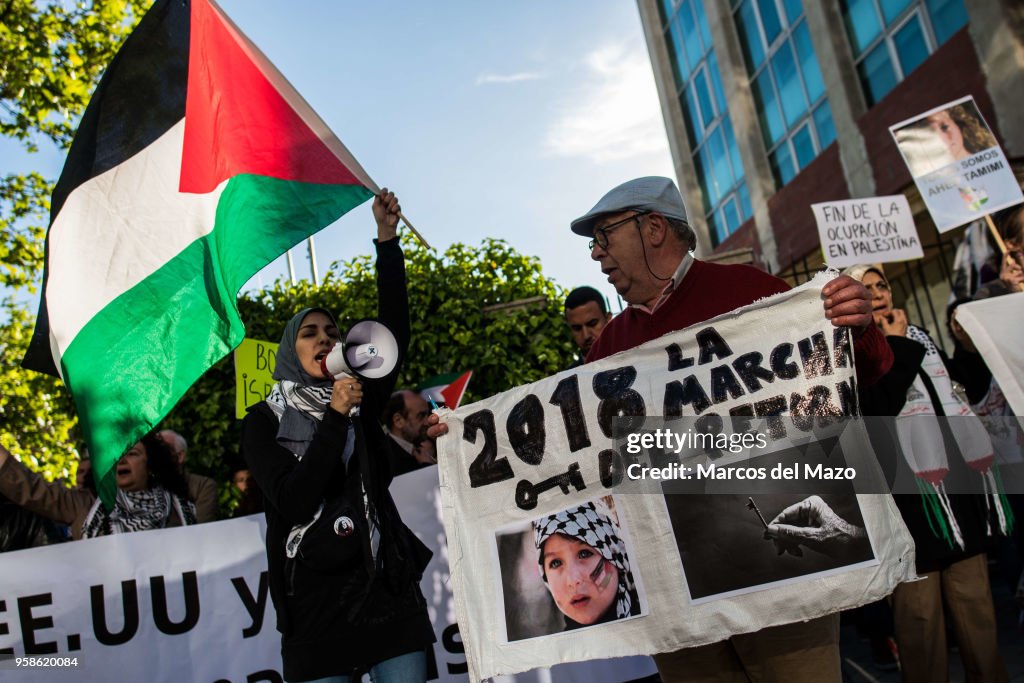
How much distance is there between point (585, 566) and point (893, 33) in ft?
41.2

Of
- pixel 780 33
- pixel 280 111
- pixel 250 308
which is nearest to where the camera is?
pixel 280 111

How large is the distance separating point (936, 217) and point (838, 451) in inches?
153

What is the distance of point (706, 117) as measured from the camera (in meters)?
19.5

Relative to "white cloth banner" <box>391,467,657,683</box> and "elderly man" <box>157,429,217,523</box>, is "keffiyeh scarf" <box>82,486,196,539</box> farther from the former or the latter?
"white cloth banner" <box>391,467,657,683</box>

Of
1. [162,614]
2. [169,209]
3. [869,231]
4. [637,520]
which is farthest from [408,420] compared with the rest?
[869,231]

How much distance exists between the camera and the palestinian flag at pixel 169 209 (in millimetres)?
3260

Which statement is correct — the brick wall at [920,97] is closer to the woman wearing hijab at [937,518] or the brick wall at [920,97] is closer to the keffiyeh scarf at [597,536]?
the woman wearing hijab at [937,518]

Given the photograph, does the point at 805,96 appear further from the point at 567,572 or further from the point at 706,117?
the point at 567,572

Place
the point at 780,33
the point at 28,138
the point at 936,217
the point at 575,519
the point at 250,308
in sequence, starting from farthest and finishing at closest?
the point at 780,33
the point at 28,138
the point at 250,308
the point at 936,217
the point at 575,519

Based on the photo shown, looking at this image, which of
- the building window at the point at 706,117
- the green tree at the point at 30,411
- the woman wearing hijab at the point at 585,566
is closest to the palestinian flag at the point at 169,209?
the woman wearing hijab at the point at 585,566

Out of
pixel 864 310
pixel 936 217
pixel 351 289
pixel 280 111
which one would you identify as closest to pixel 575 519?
pixel 864 310

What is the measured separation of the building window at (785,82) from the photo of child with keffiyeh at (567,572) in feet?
45.0

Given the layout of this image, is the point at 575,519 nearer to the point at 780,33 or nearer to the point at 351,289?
the point at 351,289

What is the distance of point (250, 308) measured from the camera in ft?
31.0
